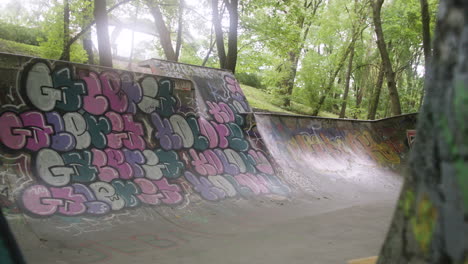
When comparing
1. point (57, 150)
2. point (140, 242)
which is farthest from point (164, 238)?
point (57, 150)

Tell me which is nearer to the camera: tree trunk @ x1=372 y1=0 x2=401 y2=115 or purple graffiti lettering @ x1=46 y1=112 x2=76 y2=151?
purple graffiti lettering @ x1=46 y1=112 x2=76 y2=151

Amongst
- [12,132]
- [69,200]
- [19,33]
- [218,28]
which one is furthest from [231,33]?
[19,33]

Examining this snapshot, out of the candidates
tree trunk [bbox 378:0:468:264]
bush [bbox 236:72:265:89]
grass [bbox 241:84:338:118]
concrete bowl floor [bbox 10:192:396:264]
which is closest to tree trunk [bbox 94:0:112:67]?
concrete bowl floor [bbox 10:192:396:264]

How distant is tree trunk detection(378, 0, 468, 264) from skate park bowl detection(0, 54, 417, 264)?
2970 millimetres

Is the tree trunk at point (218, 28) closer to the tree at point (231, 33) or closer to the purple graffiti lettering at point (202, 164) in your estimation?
the tree at point (231, 33)

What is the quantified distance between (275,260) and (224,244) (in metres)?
1.44

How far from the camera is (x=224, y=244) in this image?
606cm

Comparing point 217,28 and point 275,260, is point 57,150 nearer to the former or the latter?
point 275,260

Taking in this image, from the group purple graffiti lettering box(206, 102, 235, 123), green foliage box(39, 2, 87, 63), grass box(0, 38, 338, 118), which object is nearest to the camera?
purple graffiti lettering box(206, 102, 235, 123)

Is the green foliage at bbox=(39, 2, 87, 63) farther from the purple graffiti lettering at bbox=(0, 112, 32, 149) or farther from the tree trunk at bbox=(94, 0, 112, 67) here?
the purple graffiti lettering at bbox=(0, 112, 32, 149)

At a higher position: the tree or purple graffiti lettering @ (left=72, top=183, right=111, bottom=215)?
the tree

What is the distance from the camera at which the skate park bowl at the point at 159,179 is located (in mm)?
5801

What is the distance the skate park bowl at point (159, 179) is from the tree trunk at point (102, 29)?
5.40 ft

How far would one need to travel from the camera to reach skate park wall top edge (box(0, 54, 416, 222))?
7121 mm
